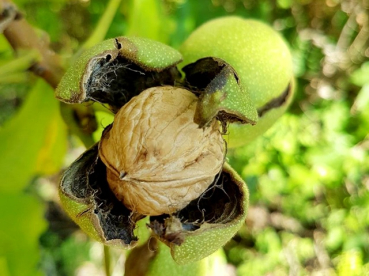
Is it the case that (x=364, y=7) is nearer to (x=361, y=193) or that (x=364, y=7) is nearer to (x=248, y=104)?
(x=361, y=193)

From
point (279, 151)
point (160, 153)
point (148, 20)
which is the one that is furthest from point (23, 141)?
point (279, 151)

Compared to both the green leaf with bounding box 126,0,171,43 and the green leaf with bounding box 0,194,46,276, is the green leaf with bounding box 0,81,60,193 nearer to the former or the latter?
the green leaf with bounding box 0,194,46,276

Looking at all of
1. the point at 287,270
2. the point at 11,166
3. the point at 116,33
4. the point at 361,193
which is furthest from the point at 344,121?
the point at 11,166

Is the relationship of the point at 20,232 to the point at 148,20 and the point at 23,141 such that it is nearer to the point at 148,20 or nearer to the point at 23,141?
the point at 23,141

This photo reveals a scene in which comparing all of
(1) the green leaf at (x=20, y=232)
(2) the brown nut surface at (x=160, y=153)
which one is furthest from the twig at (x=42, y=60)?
(1) the green leaf at (x=20, y=232)

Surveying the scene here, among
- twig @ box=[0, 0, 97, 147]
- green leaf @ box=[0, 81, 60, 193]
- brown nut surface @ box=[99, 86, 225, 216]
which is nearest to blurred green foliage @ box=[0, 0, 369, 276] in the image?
green leaf @ box=[0, 81, 60, 193]

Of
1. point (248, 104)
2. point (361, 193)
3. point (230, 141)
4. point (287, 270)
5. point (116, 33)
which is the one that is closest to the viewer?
point (248, 104)
